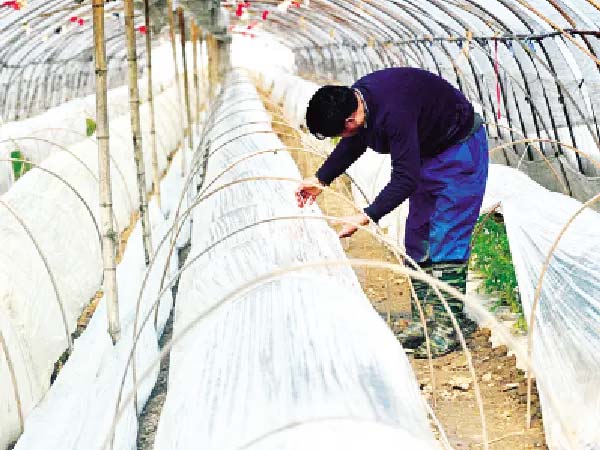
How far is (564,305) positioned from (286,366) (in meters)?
2.18

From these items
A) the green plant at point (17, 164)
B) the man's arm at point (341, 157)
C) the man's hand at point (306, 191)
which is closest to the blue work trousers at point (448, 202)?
A: the man's arm at point (341, 157)

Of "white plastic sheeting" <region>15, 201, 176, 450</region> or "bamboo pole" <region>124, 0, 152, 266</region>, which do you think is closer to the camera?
"white plastic sheeting" <region>15, 201, 176, 450</region>

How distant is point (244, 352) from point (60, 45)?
21.9m

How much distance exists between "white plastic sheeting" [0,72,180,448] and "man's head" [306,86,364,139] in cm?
191

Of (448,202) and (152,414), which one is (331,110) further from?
(152,414)

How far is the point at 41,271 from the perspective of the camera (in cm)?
549

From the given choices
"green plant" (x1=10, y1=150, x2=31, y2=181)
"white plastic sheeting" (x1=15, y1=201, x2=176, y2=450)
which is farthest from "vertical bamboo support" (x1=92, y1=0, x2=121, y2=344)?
"green plant" (x1=10, y1=150, x2=31, y2=181)

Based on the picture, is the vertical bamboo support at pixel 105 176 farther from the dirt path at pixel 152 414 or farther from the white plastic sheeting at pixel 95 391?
the dirt path at pixel 152 414

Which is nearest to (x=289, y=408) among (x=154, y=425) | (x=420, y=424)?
(x=420, y=424)

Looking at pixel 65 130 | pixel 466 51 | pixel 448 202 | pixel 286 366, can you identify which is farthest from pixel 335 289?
pixel 466 51

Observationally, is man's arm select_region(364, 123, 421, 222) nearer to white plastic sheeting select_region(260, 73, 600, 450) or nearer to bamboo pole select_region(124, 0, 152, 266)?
white plastic sheeting select_region(260, 73, 600, 450)

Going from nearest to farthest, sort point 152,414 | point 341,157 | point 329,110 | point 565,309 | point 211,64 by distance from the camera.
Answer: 1. point 329,110
2. point 565,309
3. point 152,414
4. point 341,157
5. point 211,64

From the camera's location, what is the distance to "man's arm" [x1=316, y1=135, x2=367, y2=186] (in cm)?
502

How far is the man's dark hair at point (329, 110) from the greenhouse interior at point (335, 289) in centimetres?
1
